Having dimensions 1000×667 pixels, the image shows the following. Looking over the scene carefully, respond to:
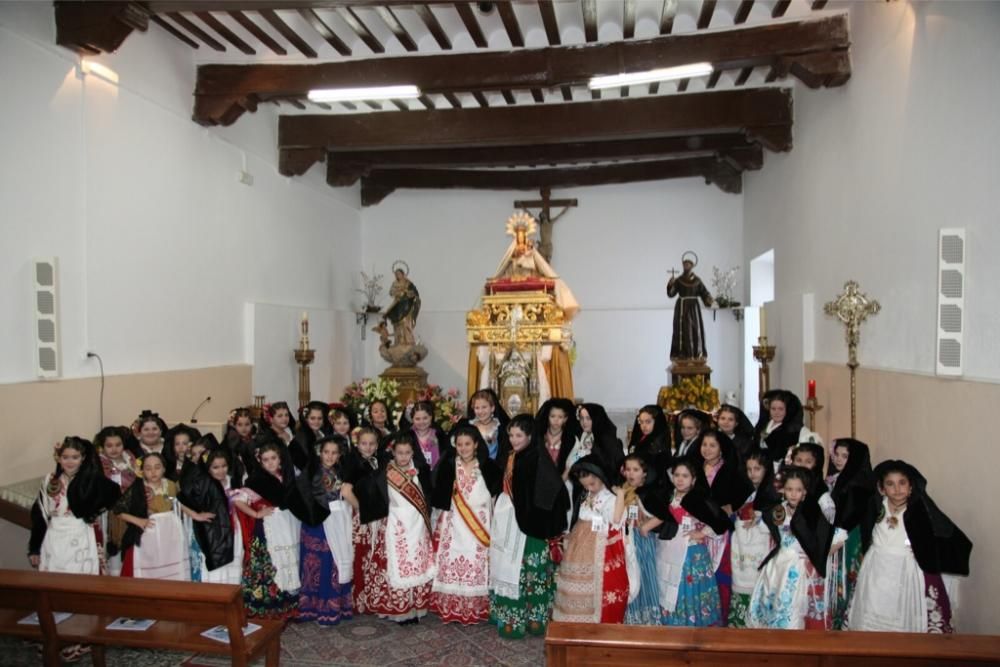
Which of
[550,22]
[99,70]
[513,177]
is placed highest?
[550,22]

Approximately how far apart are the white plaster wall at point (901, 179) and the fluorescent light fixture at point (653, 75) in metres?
1.41

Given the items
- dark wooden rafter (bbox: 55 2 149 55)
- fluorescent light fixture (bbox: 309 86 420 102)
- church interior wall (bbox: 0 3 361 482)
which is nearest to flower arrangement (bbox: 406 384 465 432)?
church interior wall (bbox: 0 3 361 482)

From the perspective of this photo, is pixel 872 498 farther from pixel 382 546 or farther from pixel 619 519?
pixel 382 546

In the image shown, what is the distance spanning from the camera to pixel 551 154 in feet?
39.5

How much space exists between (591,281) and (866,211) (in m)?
7.28

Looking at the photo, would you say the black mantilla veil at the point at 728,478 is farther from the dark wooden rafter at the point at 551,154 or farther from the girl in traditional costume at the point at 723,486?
the dark wooden rafter at the point at 551,154

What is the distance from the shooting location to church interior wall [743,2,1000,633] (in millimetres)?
4555

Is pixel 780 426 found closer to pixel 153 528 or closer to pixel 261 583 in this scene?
pixel 261 583

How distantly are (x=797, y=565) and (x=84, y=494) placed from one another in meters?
4.17

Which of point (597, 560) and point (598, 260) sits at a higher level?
point (598, 260)

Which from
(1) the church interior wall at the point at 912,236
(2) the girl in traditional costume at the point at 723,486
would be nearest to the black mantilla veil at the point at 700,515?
(2) the girl in traditional costume at the point at 723,486

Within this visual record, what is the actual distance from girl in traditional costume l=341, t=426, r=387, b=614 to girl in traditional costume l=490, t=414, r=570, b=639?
2.81 ft

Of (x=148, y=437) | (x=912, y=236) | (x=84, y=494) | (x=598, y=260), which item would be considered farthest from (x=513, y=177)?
(x=84, y=494)

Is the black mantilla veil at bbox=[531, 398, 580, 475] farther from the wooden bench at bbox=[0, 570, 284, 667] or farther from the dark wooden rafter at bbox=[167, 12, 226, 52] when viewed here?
the dark wooden rafter at bbox=[167, 12, 226, 52]
